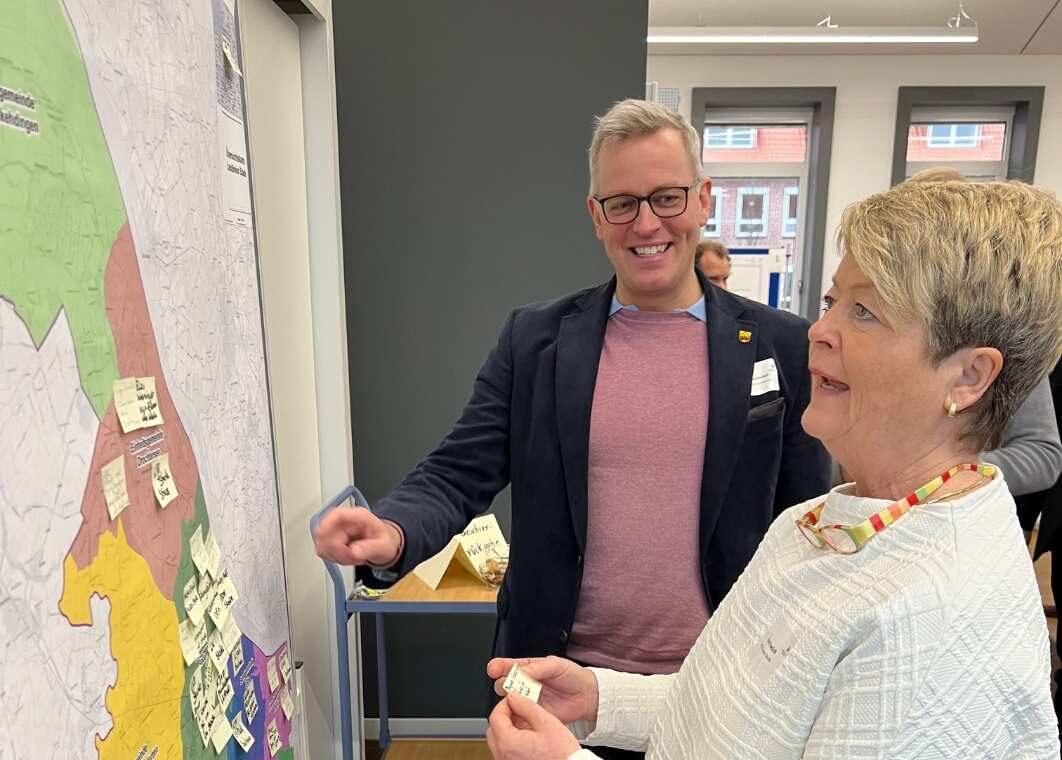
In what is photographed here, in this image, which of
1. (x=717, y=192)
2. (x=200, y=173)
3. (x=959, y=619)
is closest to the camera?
(x=959, y=619)

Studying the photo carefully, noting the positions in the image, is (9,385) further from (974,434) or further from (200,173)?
(974,434)

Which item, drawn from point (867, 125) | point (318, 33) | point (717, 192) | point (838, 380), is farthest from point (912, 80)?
point (838, 380)

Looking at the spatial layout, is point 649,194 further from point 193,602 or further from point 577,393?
point 193,602

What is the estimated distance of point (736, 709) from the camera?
792 mm

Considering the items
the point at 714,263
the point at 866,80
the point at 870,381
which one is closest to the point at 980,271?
the point at 870,381

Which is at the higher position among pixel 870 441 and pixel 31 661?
pixel 870 441

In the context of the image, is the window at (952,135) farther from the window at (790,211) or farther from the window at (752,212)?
the window at (752,212)

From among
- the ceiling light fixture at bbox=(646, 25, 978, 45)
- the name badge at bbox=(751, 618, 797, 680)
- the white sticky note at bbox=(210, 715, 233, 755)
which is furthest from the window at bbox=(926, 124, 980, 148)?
the white sticky note at bbox=(210, 715, 233, 755)

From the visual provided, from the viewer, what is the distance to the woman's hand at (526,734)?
863 millimetres

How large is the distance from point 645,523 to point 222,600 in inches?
29.5

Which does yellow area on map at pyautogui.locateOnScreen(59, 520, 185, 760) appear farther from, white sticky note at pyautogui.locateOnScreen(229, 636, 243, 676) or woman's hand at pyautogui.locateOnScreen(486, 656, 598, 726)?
woman's hand at pyautogui.locateOnScreen(486, 656, 598, 726)

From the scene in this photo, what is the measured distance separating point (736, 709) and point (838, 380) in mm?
396

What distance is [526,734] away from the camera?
0.88 m

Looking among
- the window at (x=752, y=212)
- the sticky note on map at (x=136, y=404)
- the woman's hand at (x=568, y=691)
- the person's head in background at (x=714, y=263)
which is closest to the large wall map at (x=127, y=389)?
the sticky note on map at (x=136, y=404)
